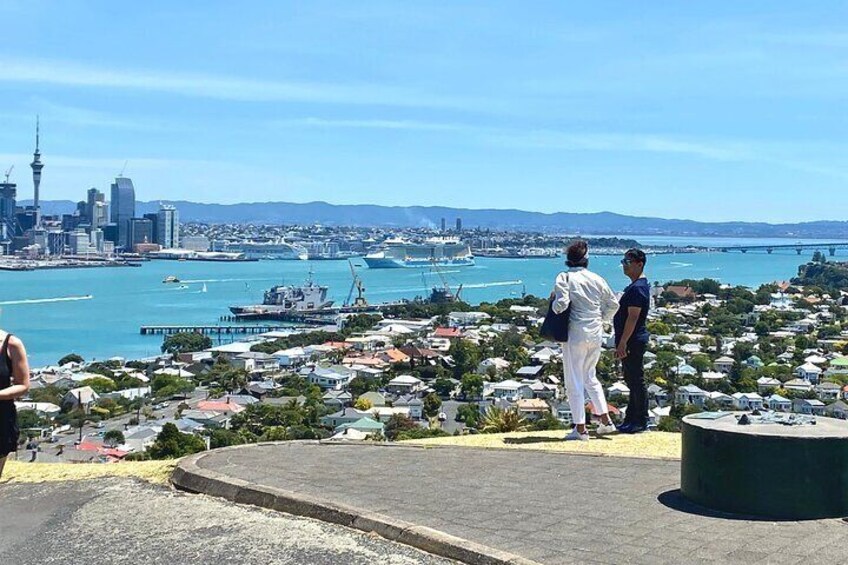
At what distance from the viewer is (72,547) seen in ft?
11.3

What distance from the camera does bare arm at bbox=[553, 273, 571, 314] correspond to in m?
4.95

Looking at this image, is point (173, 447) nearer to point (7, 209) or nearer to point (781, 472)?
point (781, 472)

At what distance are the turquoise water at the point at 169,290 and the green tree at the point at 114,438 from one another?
19347 millimetres

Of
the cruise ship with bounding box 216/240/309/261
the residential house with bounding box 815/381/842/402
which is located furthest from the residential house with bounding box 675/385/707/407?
the cruise ship with bounding box 216/240/309/261

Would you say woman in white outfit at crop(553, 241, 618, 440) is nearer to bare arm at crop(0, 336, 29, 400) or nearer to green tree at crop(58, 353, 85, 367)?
bare arm at crop(0, 336, 29, 400)

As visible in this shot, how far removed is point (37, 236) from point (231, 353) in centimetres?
10869

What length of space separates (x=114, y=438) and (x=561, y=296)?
17134mm

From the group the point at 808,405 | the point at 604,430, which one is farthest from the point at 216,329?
the point at 604,430

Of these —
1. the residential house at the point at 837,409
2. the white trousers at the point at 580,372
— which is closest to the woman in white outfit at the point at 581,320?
the white trousers at the point at 580,372

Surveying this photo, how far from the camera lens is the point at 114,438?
810 inches

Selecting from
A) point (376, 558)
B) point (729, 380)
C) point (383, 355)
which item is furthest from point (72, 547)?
point (383, 355)

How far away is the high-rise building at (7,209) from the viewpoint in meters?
148

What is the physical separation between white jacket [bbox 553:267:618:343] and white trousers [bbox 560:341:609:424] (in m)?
0.04

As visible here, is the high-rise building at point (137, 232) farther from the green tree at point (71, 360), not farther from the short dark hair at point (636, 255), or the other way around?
the short dark hair at point (636, 255)
